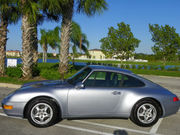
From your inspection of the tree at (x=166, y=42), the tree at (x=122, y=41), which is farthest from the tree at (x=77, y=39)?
the tree at (x=166, y=42)

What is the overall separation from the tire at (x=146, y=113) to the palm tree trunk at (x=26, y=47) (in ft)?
26.8

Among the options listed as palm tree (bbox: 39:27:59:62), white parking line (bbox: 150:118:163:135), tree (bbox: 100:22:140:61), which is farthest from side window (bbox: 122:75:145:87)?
palm tree (bbox: 39:27:59:62)

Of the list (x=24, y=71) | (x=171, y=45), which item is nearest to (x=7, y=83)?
(x=24, y=71)

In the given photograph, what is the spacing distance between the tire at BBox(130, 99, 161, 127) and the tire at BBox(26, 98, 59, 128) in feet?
5.84

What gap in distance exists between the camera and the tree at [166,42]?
3158 centimetres

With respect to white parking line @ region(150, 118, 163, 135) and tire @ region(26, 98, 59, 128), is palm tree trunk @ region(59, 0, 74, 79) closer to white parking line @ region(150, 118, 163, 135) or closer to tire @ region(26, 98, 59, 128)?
tire @ region(26, 98, 59, 128)

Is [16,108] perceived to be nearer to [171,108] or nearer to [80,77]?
[80,77]

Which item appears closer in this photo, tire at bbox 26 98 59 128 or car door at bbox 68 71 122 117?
tire at bbox 26 98 59 128

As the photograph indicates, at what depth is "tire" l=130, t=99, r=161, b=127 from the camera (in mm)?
4273

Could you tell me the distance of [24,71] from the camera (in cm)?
1097

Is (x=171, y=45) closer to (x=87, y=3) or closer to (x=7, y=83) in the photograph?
(x=87, y=3)

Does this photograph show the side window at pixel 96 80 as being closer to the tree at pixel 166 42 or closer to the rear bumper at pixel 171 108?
the rear bumper at pixel 171 108

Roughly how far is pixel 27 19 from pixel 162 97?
8.77 metres

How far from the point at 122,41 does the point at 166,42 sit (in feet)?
24.2
